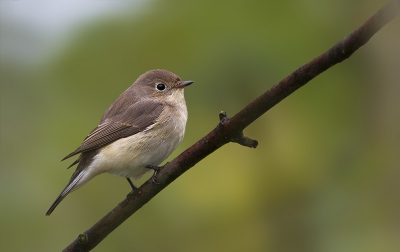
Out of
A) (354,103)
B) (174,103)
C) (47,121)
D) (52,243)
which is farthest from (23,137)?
(354,103)

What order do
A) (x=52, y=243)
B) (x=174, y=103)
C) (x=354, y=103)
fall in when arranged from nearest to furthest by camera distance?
(x=354, y=103) → (x=52, y=243) → (x=174, y=103)

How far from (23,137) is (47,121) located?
283 millimetres

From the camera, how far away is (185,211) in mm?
3482

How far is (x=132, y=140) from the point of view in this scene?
4.22 metres

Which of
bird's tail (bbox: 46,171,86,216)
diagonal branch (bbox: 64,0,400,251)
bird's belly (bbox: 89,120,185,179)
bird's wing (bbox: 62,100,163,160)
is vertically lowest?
diagonal branch (bbox: 64,0,400,251)

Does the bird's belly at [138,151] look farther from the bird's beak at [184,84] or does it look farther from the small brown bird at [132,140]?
the bird's beak at [184,84]

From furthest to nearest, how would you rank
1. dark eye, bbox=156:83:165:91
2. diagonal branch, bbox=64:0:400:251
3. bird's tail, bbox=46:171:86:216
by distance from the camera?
1. dark eye, bbox=156:83:165:91
2. bird's tail, bbox=46:171:86:216
3. diagonal branch, bbox=64:0:400:251

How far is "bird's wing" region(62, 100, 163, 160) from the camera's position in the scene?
4.03 m

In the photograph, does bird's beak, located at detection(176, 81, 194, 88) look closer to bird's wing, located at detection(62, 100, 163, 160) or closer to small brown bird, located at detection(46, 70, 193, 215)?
small brown bird, located at detection(46, 70, 193, 215)

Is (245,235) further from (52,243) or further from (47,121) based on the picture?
(47,121)

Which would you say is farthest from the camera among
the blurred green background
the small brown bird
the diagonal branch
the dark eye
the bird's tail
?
the dark eye

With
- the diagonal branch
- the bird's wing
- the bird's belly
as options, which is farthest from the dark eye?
the diagonal branch

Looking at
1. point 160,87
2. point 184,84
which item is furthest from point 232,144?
point 160,87

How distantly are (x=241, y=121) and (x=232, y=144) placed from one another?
1547mm
